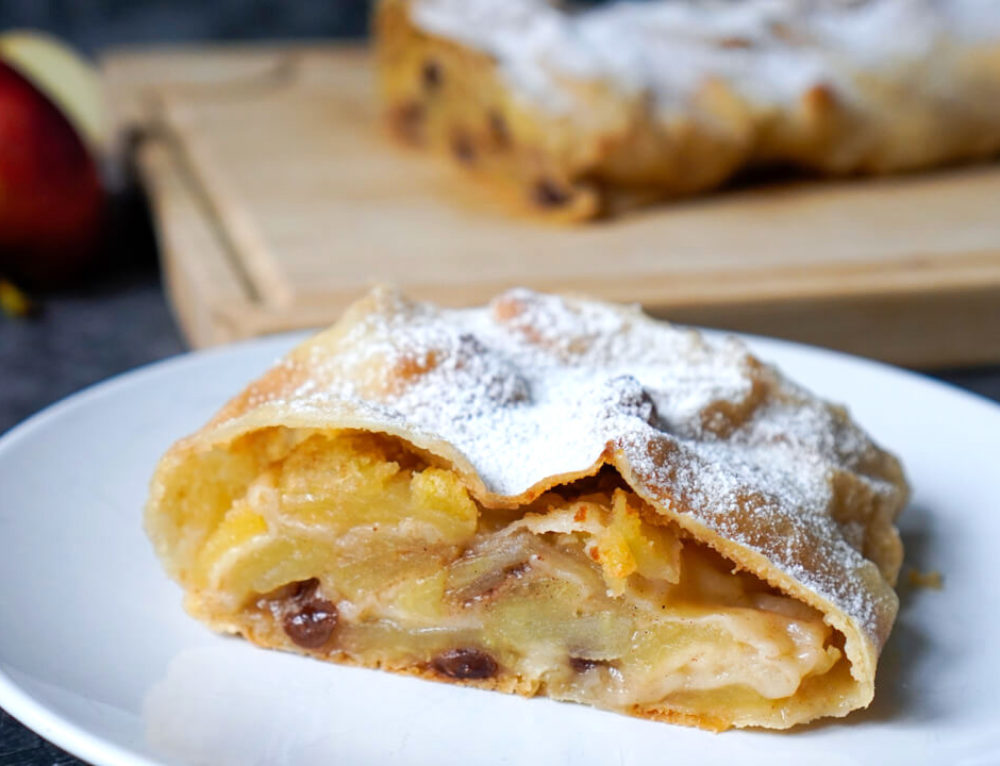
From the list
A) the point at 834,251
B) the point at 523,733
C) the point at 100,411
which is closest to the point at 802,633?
the point at 523,733

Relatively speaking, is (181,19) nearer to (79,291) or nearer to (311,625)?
(79,291)

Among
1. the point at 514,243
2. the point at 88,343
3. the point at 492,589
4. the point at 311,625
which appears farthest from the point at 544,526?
the point at 88,343

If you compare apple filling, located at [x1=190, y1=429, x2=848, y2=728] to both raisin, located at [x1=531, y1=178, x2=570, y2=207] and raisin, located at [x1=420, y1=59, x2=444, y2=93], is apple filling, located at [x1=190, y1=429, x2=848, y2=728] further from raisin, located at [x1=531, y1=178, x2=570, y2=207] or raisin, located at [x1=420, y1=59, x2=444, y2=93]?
raisin, located at [x1=420, y1=59, x2=444, y2=93]

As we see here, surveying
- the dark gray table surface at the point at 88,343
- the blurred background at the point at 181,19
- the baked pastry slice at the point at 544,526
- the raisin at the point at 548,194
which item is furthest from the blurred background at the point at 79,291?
the blurred background at the point at 181,19

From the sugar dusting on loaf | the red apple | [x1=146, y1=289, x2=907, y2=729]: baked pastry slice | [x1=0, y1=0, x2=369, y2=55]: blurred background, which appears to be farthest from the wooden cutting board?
[x1=0, y1=0, x2=369, y2=55]: blurred background

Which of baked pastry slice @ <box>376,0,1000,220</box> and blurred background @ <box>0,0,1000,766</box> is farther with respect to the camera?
baked pastry slice @ <box>376,0,1000,220</box>

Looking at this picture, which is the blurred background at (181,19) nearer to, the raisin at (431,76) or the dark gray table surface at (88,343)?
the raisin at (431,76)
